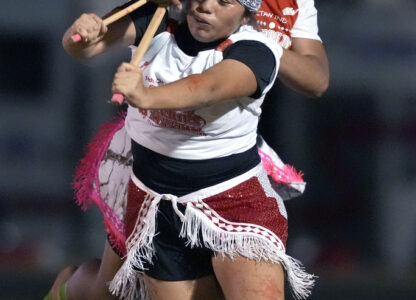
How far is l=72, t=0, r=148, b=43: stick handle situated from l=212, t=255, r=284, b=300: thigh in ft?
1.63

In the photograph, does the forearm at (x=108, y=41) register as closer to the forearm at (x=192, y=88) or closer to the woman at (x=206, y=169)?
the woman at (x=206, y=169)

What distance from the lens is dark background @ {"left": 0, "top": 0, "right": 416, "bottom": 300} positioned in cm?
289

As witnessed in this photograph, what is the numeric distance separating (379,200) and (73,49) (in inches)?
66.7

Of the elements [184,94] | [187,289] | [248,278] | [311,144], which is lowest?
[311,144]

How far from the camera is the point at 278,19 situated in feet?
6.73

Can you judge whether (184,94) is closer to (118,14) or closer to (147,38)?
(147,38)

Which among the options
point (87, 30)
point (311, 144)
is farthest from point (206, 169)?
point (311, 144)

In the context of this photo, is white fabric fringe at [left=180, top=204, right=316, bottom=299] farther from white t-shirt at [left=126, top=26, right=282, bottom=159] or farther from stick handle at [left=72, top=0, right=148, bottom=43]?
stick handle at [left=72, top=0, right=148, bottom=43]

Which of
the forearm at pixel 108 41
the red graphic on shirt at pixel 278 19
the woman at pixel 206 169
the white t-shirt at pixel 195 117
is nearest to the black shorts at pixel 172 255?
the woman at pixel 206 169

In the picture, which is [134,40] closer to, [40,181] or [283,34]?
[283,34]

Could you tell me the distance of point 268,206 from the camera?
1.80 m

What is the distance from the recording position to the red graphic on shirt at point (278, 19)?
204 centimetres

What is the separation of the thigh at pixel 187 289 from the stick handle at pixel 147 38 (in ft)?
1.70

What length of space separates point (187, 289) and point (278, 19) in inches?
25.4
